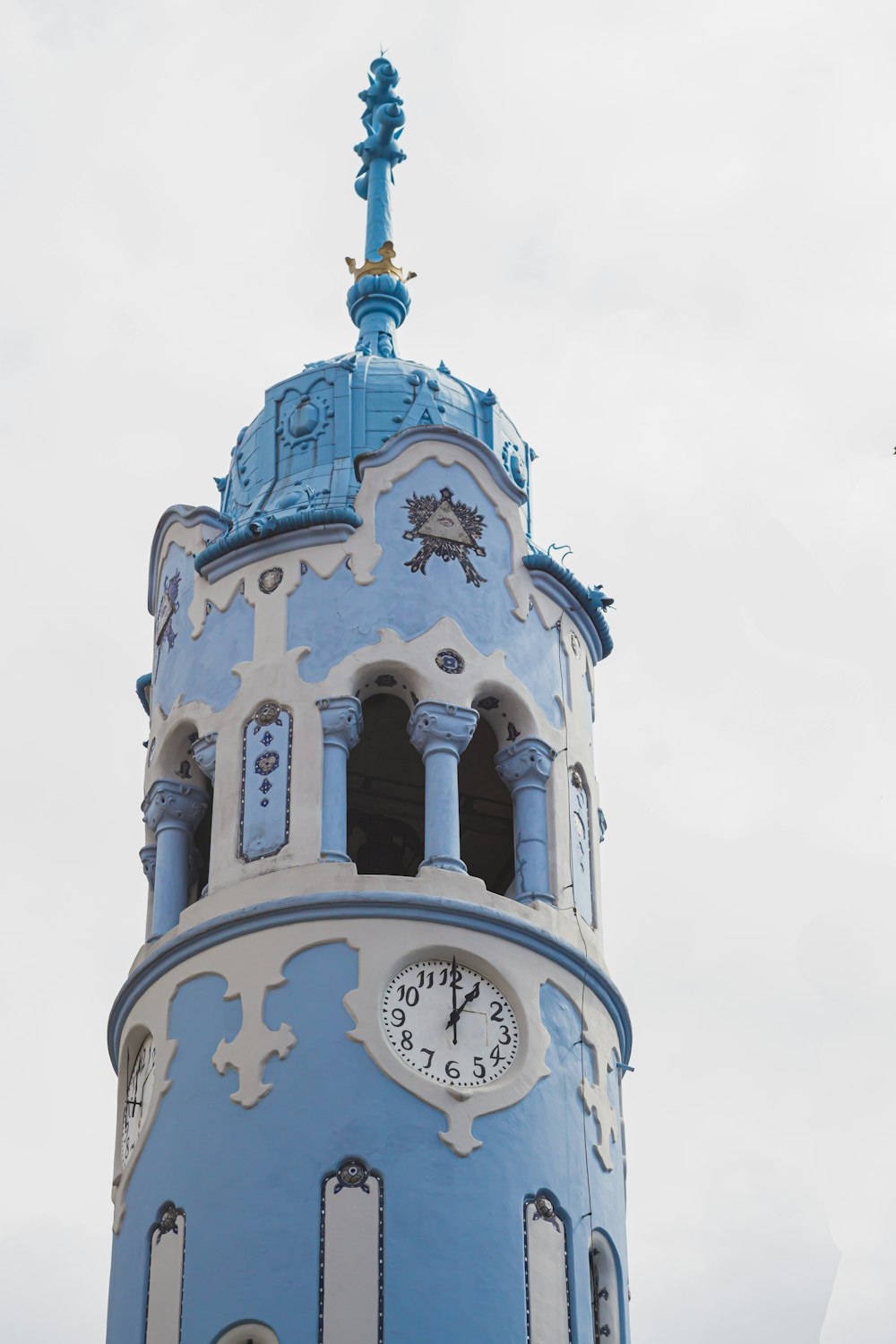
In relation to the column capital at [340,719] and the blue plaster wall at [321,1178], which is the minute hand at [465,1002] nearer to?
the blue plaster wall at [321,1178]

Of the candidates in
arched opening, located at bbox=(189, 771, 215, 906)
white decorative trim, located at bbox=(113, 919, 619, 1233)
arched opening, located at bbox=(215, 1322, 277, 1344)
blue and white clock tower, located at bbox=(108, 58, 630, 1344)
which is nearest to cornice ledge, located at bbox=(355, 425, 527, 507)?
blue and white clock tower, located at bbox=(108, 58, 630, 1344)

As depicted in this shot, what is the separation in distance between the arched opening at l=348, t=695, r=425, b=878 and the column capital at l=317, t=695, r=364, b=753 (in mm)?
2964

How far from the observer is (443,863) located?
24.8 meters

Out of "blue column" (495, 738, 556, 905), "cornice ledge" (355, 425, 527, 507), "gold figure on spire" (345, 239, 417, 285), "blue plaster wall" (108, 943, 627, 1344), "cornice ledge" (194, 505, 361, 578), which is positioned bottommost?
"blue plaster wall" (108, 943, 627, 1344)

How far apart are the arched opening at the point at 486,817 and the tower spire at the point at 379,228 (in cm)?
478

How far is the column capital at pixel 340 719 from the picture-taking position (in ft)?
83.6

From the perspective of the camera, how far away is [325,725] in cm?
2548

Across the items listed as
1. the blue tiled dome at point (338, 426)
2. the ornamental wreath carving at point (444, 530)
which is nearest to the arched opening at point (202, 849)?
the blue tiled dome at point (338, 426)

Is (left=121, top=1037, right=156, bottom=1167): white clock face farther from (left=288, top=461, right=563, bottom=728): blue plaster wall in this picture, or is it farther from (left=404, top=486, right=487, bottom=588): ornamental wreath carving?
(left=404, top=486, right=487, bottom=588): ornamental wreath carving

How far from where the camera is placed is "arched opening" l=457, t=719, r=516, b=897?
95.0 ft

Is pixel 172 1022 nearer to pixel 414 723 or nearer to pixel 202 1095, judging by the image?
pixel 202 1095

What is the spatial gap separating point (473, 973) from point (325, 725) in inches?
115

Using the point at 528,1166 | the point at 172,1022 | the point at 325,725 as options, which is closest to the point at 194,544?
the point at 325,725

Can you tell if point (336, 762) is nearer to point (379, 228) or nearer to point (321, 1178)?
point (321, 1178)
